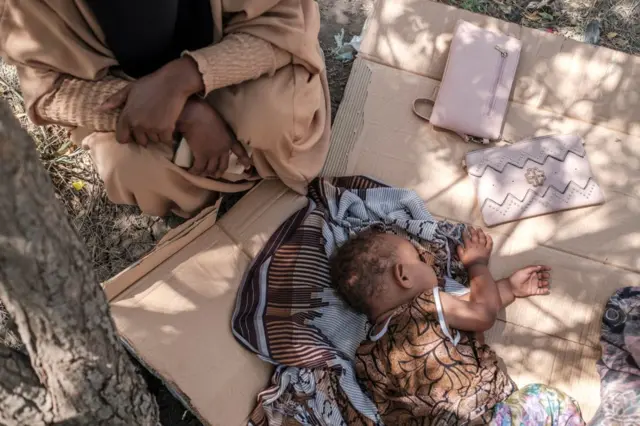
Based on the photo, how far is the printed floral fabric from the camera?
188 cm

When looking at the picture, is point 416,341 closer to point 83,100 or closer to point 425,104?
point 425,104

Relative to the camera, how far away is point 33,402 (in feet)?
3.55

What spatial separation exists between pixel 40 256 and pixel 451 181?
5.50 feet

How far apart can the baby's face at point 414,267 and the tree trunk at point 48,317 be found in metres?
0.97

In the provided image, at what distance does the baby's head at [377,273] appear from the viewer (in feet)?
6.23

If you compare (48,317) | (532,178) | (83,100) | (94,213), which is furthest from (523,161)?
(48,317)

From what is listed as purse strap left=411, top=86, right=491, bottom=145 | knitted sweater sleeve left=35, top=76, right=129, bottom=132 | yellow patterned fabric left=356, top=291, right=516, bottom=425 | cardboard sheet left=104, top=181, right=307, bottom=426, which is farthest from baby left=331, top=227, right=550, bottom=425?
knitted sweater sleeve left=35, top=76, right=129, bottom=132

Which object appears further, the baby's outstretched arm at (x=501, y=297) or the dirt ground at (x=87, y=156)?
the dirt ground at (x=87, y=156)

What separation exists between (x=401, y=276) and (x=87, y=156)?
4.40 feet

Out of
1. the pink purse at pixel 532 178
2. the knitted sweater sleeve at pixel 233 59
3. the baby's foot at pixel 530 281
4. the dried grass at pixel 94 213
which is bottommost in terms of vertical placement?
the dried grass at pixel 94 213

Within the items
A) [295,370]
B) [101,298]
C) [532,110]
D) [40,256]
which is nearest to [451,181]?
[532,110]

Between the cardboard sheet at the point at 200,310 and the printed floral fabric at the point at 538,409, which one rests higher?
the cardboard sheet at the point at 200,310

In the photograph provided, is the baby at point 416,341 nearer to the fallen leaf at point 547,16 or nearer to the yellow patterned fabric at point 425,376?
the yellow patterned fabric at point 425,376

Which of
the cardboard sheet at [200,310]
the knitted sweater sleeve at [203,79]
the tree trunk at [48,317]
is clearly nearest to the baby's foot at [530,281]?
the cardboard sheet at [200,310]
